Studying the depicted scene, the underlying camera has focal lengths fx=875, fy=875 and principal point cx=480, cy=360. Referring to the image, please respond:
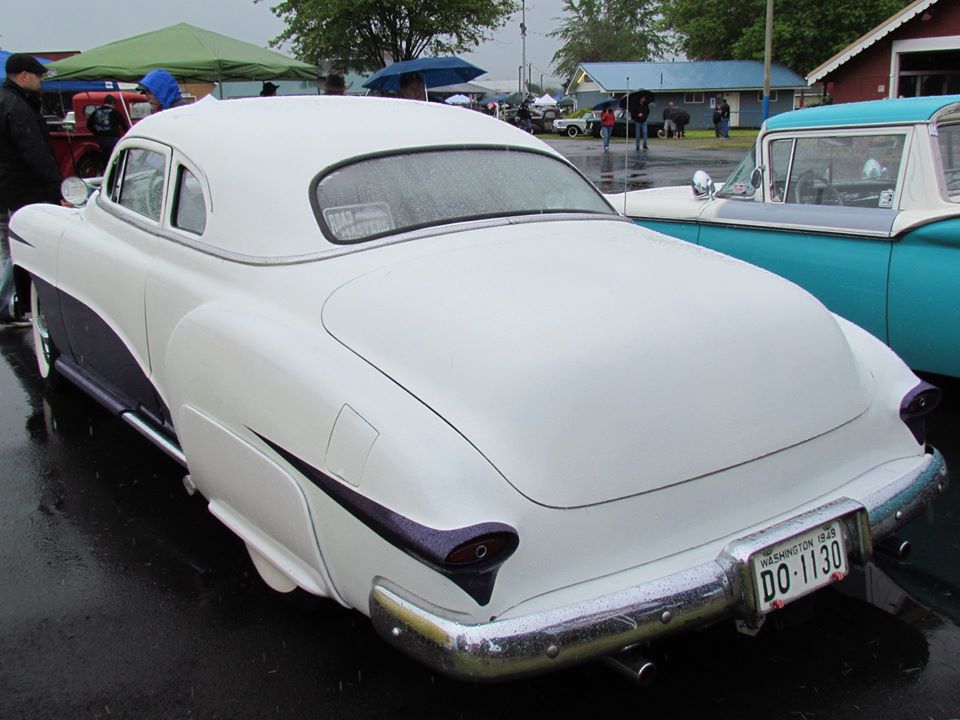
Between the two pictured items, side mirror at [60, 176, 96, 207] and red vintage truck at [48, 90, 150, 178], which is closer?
side mirror at [60, 176, 96, 207]

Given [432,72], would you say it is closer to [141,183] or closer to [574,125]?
[141,183]

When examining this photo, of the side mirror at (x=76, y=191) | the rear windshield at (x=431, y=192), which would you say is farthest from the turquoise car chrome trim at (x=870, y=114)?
the side mirror at (x=76, y=191)

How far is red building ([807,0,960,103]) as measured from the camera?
25656 mm

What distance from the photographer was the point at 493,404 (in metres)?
2.09

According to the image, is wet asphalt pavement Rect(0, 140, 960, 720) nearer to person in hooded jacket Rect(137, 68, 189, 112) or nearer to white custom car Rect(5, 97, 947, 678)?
white custom car Rect(5, 97, 947, 678)

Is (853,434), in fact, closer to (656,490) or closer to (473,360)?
(656,490)

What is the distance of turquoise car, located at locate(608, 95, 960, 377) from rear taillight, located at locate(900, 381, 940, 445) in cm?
151

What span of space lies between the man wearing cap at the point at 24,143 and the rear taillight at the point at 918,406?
5.66 m

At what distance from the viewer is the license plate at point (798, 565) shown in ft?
6.98

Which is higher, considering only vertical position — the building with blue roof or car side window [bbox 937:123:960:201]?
the building with blue roof

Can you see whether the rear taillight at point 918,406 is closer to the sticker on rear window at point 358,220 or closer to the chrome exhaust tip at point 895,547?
the chrome exhaust tip at point 895,547

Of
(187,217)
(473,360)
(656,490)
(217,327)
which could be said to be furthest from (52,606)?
(656,490)

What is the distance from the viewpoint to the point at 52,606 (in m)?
2.95

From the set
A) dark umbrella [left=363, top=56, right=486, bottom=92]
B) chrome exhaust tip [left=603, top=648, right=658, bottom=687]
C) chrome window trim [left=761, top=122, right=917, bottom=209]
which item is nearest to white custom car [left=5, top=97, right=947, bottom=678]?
chrome exhaust tip [left=603, top=648, right=658, bottom=687]
